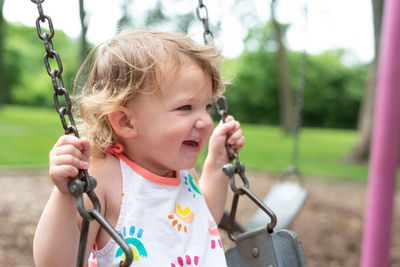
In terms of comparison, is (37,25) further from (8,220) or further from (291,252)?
(8,220)

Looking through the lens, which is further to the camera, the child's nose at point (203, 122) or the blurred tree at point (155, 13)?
the blurred tree at point (155, 13)

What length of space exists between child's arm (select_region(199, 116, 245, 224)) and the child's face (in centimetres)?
26

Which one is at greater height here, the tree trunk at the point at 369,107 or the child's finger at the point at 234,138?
the child's finger at the point at 234,138

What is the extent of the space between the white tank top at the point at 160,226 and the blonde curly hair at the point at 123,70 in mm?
106

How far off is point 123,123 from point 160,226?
0.26 m

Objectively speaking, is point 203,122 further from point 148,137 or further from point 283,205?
point 283,205

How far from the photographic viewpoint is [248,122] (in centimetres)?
2350

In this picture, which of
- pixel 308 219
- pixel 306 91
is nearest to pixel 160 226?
pixel 308 219

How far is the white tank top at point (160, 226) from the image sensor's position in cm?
103

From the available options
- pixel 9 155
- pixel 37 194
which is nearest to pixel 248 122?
pixel 9 155

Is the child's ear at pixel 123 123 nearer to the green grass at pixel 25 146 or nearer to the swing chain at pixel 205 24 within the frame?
the swing chain at pixel 205 24

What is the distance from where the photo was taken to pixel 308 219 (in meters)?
4.64

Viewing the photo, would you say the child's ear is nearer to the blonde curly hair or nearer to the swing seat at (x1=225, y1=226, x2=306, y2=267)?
the blonde curly hair

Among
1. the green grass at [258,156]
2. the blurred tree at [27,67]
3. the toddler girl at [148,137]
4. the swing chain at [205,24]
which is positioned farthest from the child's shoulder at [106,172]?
the blurred tree at [27,67]
